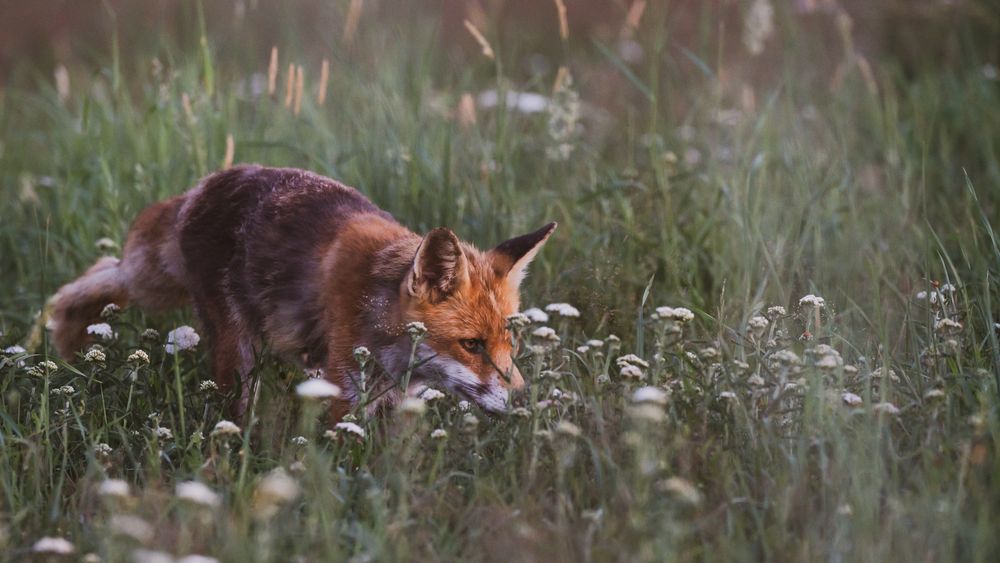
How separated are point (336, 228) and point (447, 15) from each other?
9828mm

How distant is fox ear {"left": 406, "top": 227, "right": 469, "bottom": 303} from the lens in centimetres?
447

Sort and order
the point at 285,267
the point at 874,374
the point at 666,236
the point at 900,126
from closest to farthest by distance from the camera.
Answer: the point at 874,374, the point at 285,267, the point at 666,236, the point at 900,126

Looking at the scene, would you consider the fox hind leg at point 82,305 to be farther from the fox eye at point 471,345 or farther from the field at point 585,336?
the fox eye at point 471,345

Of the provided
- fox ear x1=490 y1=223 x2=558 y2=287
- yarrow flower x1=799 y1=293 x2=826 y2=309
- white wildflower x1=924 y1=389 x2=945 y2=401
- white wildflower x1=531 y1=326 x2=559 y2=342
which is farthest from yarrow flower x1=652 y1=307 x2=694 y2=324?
white wildflower x1=924 y1=389 x2=945 y2=401

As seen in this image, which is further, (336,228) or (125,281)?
(125,281)

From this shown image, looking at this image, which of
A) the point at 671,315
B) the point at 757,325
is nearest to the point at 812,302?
the point at 757,325

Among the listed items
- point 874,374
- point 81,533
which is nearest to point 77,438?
Result: point 81,533

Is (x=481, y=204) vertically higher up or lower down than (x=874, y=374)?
lower down

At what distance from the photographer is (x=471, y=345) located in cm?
468

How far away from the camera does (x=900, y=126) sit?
26.8ft

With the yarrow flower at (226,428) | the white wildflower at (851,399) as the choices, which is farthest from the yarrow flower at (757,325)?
the yarrow flower at (226,428)

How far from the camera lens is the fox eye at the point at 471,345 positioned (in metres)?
4.67

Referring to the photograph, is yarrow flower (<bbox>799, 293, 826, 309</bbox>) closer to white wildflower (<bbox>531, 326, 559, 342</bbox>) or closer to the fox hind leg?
white wildflower (<bbox>531, 326, 559, 342</bbox>)

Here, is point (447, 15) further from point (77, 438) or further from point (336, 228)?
point (77, 438)
